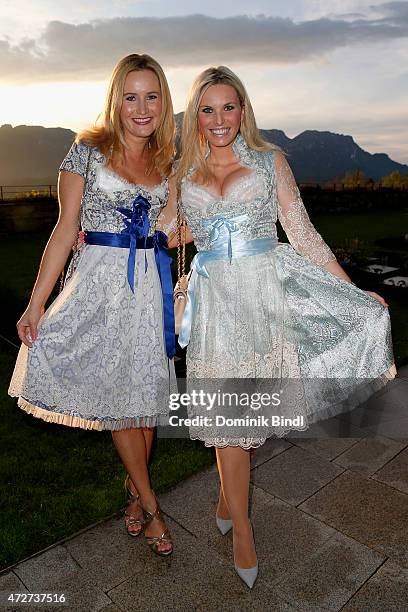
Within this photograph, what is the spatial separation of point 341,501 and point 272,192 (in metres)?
1.98

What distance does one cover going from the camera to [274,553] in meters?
2.90

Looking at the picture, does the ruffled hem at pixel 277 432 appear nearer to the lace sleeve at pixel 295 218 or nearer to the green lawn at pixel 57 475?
the lace sleeve at pixel 295 218

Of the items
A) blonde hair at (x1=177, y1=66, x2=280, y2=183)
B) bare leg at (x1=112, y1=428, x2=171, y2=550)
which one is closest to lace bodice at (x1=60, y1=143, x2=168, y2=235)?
blonde hair at (x1=177, y1=66, x2=280, y2=183)

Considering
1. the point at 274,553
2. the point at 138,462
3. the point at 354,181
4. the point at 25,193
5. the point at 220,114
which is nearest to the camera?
the point at 220,114

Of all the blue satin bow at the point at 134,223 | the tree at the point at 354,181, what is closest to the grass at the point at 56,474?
the blue satin bow at the point at 134,223

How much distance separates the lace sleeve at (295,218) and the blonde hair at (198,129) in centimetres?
15

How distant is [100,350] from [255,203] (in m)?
1.11

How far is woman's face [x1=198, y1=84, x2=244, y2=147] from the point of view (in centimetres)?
262

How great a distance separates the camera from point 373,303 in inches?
116

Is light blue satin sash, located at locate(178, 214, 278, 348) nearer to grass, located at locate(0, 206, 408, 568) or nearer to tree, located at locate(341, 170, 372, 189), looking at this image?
grass, located at locate(0, 206, 408, 568)

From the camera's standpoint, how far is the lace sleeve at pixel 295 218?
2797mm

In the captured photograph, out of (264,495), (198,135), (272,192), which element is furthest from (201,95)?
(264,495)

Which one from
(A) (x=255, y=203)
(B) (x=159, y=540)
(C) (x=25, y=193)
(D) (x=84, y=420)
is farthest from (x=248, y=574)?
(C) (x=25, y=193)

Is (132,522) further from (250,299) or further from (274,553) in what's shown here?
(250,299)
